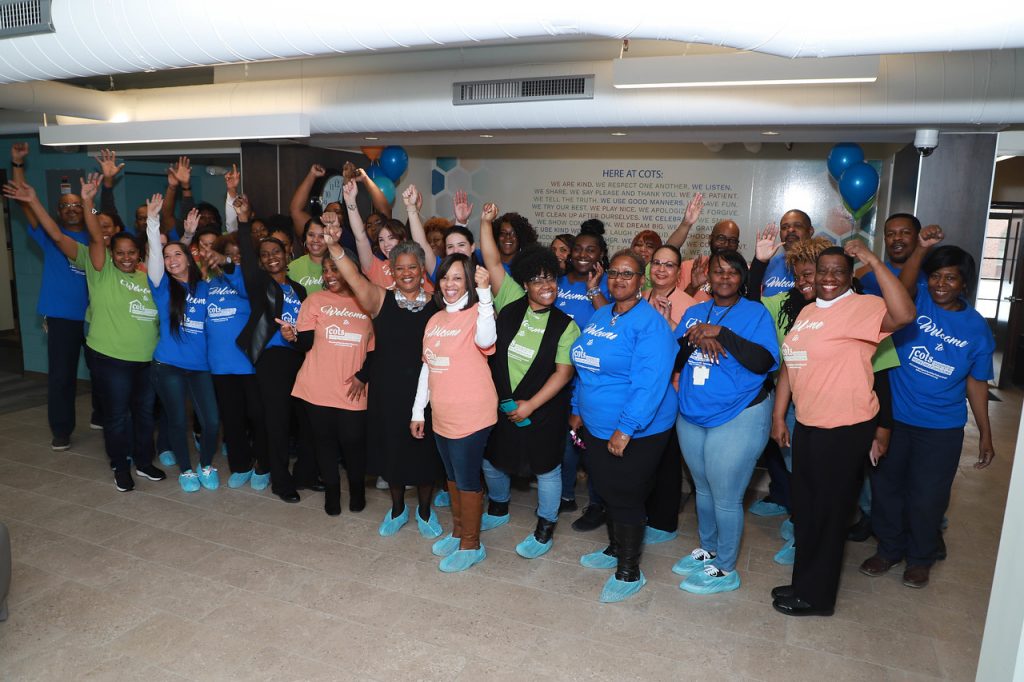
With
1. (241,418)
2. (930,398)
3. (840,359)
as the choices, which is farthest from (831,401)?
(241,418)

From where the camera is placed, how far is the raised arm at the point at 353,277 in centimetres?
350

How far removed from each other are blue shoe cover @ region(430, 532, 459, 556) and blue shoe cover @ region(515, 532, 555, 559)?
327 millimetres

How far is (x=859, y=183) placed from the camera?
503 cm

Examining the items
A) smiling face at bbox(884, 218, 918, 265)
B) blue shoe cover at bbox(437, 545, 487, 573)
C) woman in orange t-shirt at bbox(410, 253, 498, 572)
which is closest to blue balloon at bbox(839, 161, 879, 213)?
smiling face at bbox(884, 218, 918, 265)

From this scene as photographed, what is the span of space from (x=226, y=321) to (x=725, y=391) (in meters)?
2.87

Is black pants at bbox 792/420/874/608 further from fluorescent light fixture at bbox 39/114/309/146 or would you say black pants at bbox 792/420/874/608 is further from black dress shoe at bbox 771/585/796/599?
fluorescent light fixture at bbox 39/114/309/146

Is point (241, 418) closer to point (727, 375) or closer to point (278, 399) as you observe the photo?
point (278, 399)

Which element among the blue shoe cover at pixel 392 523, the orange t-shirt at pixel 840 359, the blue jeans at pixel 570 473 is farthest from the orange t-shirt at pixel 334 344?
the orange t-shirt at pixel 840 359

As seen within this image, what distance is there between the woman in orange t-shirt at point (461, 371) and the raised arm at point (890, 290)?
1.55m

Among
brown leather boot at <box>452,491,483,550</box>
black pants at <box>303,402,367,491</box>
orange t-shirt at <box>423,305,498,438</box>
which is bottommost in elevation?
brown leather boot at <box>452,491,483,550</box>

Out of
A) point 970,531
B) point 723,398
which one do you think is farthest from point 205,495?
point 970,531

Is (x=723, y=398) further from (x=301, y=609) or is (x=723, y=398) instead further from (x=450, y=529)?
(x=301, y=609)

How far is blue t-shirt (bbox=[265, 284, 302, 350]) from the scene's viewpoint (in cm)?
412

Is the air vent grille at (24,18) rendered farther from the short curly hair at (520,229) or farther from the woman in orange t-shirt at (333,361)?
the short curly hair at (520,229)
